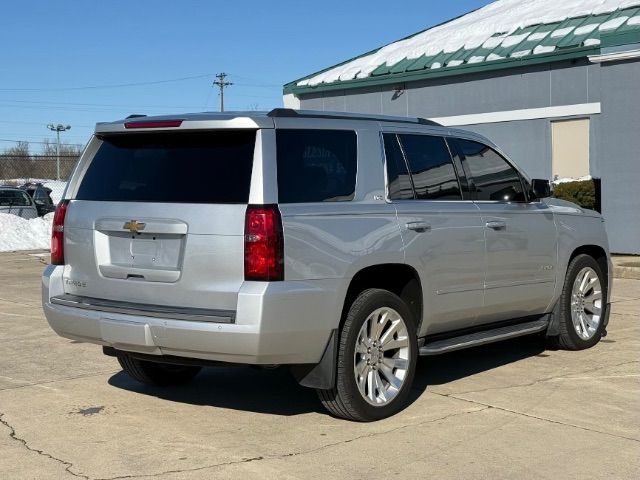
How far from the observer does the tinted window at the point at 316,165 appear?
597cm

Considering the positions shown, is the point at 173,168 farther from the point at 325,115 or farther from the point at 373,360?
the point at 373,360

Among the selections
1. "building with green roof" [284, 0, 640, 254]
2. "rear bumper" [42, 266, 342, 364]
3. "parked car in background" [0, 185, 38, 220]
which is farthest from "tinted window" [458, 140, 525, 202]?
"parked car in background" [0, 185, 38, 220]

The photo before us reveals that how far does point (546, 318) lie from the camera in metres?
8.34

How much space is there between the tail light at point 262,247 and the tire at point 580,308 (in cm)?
367

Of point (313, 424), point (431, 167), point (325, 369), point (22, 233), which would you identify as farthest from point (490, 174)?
point (22, 233)

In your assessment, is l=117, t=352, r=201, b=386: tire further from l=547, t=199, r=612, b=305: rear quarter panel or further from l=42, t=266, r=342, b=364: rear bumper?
l=547, t=199, r=612, b=305: rear quarter panel

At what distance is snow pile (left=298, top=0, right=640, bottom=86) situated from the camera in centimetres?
1983

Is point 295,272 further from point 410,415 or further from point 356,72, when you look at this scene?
point 356,72

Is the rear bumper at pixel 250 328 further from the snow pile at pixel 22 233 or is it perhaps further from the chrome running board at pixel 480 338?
the snow pile at pixel 22 233

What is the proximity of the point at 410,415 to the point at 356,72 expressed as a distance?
1719 cm

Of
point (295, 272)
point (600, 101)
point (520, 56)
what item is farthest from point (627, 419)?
point (520, 56)

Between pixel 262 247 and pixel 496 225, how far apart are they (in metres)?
2.53

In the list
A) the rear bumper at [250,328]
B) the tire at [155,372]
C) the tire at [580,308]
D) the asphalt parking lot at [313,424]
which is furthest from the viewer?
the tire at [580,308]

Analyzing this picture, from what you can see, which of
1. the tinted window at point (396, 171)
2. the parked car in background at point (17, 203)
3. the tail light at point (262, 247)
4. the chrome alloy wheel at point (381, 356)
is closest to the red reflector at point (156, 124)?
the tail light at point (262, 247)
